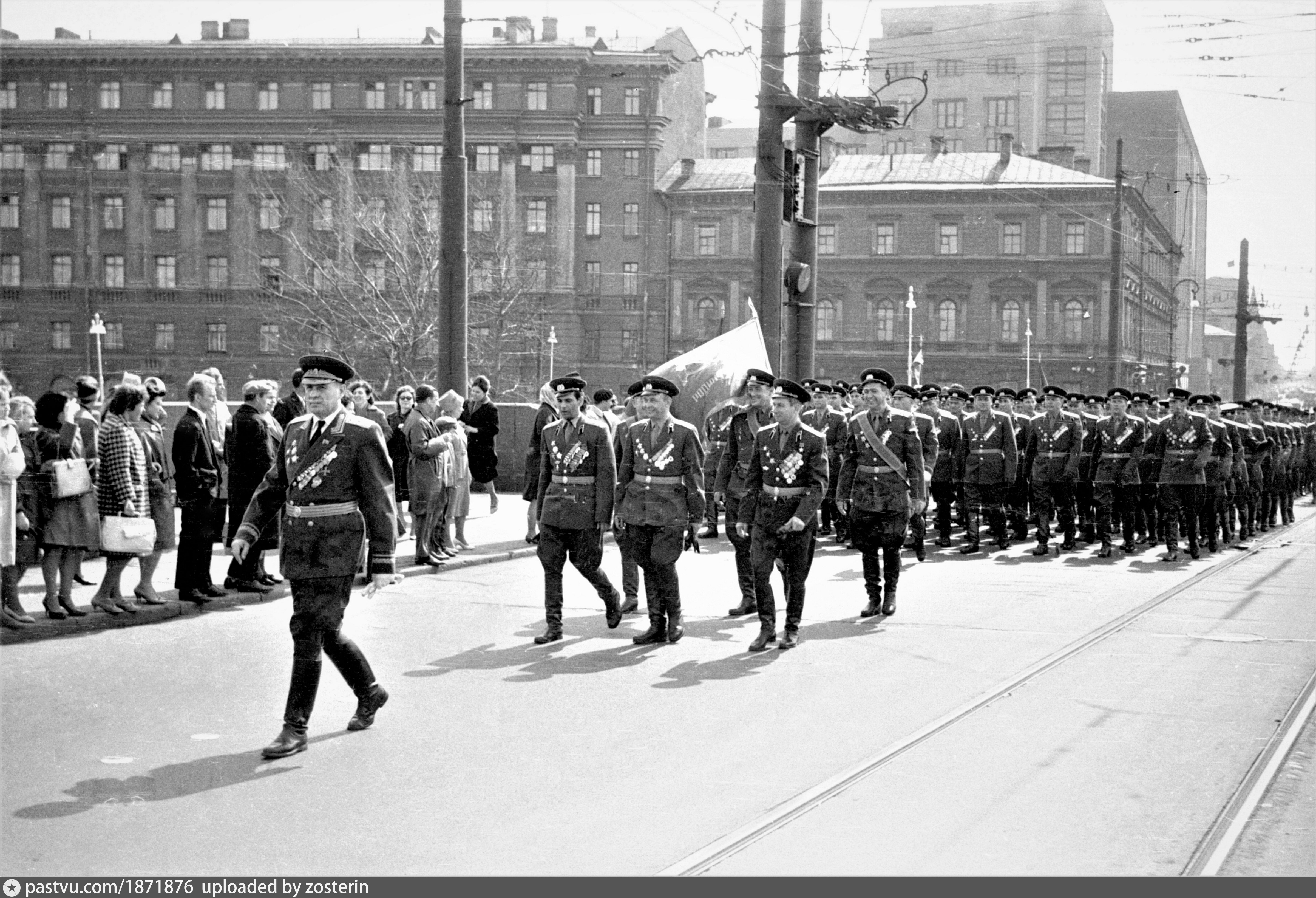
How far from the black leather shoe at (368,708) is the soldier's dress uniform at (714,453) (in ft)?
15.3

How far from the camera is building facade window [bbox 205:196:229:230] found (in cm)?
7081

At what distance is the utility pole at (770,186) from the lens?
20078 mm

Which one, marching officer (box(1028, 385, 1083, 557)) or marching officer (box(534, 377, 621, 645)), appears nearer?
marching officer (box(534, 377, 621, 645))

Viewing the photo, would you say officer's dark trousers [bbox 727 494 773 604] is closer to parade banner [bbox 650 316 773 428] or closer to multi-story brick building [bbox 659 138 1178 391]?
parade banner [bbox 650 316 773 428]

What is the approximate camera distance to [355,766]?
705 centimetres

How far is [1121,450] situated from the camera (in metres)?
18.8

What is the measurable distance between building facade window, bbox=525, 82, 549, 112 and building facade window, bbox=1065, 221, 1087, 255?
24.8 m

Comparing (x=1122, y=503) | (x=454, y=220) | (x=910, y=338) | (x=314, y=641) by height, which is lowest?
(x=1122, y=503)

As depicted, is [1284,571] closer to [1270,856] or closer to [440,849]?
[1270,856]

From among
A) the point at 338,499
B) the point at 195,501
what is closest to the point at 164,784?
the point at 338,499

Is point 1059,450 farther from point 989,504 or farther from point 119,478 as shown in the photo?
point 119,478

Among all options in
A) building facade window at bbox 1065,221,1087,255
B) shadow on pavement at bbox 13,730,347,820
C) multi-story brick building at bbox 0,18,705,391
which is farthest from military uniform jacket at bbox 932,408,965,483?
building facade window at bbox 1065,221,1087,255

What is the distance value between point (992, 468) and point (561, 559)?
382 inches

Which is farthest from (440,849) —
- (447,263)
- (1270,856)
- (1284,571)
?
(1284,571)
